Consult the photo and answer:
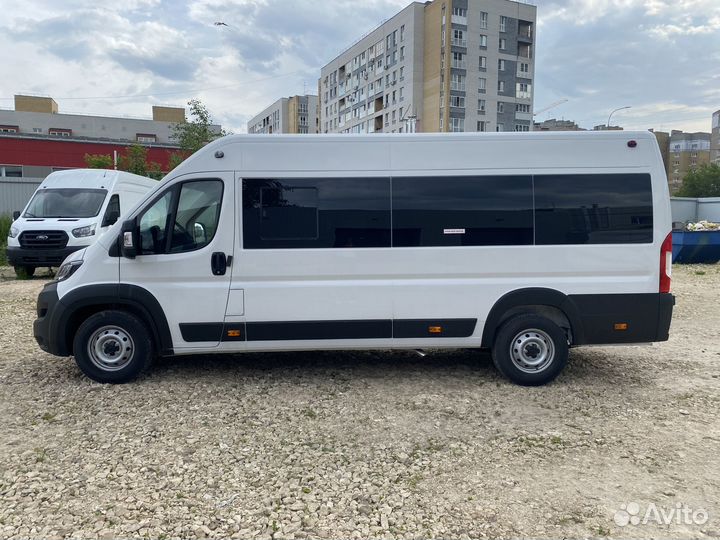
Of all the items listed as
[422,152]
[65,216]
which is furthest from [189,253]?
[65,216]

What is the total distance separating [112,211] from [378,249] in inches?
415

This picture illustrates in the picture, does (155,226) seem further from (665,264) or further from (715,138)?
(715,138)

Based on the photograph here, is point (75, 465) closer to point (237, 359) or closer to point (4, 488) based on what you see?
point (4, 488)

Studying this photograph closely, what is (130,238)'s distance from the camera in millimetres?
5426

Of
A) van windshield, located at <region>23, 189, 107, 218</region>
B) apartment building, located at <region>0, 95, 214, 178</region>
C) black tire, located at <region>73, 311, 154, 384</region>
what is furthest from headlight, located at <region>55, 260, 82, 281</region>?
apartment building, located at <region>0, 95, 214, 178</region>

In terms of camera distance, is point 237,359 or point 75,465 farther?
point 237,359

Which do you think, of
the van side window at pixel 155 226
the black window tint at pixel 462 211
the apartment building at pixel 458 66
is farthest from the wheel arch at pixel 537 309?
the apartment building at pixel 458 66

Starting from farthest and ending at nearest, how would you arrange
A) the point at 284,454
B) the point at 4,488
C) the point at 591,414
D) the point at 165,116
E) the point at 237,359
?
the point at 165,116 < the point at 237,359 < the point at 591,414 < the point at 284,454 < the point at 4,488

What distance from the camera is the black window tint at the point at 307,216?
18.1 feet

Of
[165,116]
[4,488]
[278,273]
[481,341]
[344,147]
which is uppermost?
[165,116]

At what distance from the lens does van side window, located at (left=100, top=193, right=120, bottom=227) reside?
13.6 m

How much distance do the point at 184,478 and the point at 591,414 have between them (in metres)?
3.59

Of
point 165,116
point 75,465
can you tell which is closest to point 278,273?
point 75,465

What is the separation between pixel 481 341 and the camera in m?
5.70
